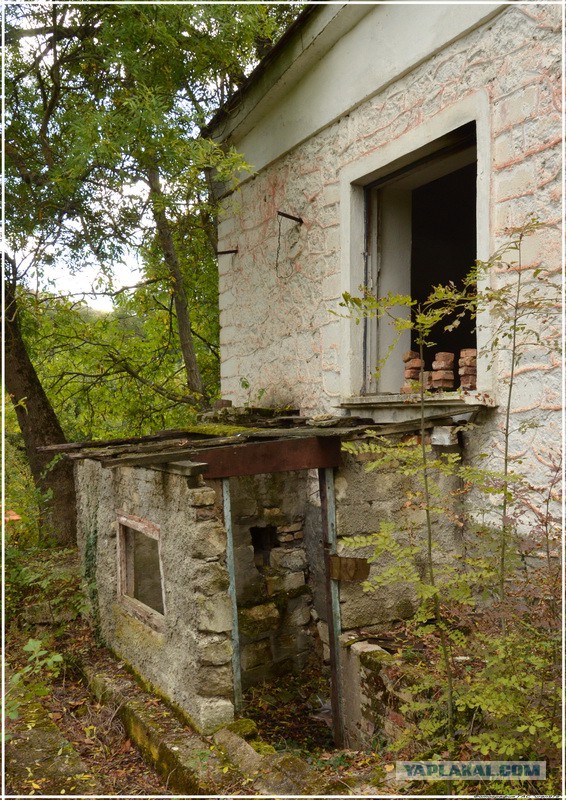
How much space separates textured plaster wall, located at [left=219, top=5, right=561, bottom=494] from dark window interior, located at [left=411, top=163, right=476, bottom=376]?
1.49m

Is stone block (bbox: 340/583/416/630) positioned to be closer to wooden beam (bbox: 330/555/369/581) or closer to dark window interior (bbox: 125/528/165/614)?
wooden beam (bbox: 330/555/369/581)

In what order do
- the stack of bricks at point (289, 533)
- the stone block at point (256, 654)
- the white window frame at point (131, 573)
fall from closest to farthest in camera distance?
the white window frame at point (131, 573) → the stone block at point (256, 654) → the stack of bricks at point (289, 533)

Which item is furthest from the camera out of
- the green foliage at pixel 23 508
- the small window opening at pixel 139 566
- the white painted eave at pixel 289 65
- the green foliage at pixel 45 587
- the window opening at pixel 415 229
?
the green foliage at pixel 23 508

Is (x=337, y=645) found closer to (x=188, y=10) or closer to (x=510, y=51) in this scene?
(x=510, y=51)

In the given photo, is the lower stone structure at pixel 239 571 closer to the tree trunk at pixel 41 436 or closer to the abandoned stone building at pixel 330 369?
the abandoned stone building at pixel 330 369

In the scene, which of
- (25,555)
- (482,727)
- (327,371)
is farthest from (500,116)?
(25,555)

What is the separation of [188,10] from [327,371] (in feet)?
11.6

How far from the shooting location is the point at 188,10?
5.71m

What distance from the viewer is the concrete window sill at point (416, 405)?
3957mm

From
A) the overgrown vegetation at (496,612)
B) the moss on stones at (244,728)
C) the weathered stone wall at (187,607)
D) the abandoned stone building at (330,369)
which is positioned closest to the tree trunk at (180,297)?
the abandoned stone building at (330,369)

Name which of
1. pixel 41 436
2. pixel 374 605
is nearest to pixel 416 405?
pixel 374 605

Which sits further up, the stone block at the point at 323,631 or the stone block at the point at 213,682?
the stone block at the point at 213,682

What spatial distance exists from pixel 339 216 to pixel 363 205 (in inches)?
8.8

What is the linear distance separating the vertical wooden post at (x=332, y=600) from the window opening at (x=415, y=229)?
887 mm
